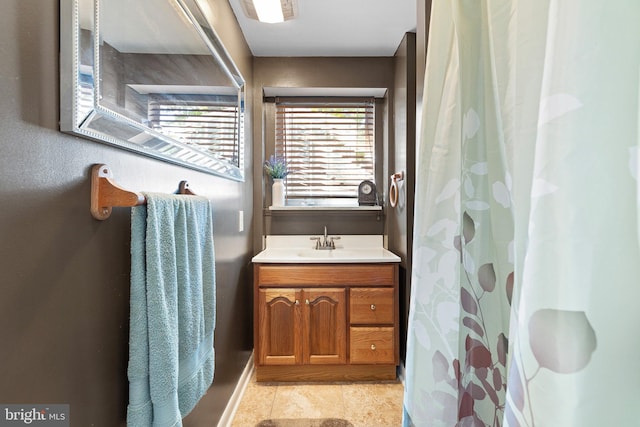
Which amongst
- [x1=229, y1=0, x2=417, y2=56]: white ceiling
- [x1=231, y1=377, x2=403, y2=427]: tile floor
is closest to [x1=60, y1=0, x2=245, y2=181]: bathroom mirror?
[x1=229, y1=0, x2=417, y2=56]: white ceiling

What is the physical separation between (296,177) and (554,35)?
2.47 meters

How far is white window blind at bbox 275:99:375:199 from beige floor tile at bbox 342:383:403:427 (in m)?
1.42

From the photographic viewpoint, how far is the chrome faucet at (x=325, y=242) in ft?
8.61

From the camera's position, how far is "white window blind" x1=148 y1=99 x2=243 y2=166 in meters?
1.04

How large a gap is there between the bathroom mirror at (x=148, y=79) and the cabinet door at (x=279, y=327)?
92 cm

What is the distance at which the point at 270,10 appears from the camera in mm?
1869

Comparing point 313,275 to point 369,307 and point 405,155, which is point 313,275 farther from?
point 405,155

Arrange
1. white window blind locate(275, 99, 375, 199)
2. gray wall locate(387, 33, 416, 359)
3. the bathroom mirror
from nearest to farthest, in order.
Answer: the bathroom mirror, gray wall locate(387, 33, 416, 359), white window blind locate(275, 99, 375, 199)

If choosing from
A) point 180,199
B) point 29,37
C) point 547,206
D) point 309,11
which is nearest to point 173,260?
point 180,199

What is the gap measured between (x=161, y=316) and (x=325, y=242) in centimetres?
185

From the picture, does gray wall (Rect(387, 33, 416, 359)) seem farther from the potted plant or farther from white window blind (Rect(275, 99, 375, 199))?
the potted plant

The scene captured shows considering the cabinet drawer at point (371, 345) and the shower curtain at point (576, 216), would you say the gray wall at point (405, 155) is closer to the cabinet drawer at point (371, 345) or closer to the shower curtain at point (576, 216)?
the cabinet drawer at point (371, 345)

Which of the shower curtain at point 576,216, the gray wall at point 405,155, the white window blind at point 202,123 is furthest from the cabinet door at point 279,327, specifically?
the shower curtain at point 576,216

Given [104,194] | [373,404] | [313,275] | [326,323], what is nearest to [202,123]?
[104,194]
